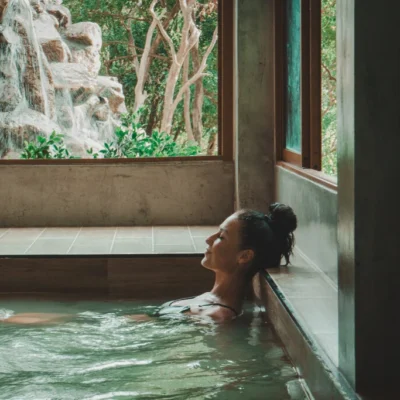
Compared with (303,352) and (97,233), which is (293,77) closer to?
(97,233)

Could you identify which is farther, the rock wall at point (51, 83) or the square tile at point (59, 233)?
the rock wall at point (51, 83)

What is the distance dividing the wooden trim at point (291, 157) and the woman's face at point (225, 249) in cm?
161

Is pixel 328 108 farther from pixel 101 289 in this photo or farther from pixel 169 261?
pixel 101 289

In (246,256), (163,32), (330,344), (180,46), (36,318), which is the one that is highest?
(163,32)

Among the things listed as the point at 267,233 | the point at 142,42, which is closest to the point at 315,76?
the point at 267,233

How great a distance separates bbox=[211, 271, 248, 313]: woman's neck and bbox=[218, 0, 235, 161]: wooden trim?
120 inches

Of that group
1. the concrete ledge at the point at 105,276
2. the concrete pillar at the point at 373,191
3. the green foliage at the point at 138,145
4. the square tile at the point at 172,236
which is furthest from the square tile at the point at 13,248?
the concrete pillar at the point at 373,191

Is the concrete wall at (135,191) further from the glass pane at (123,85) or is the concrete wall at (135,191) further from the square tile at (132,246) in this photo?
the square tile at (132,246)

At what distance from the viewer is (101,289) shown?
5.18 metres

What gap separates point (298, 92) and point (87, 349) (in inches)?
106

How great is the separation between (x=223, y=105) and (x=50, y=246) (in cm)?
214

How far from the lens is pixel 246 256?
164 inches

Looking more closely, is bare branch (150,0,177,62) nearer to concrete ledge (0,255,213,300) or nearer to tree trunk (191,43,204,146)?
tree trunk (191,43,204,146)

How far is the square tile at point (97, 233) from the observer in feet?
20.7
